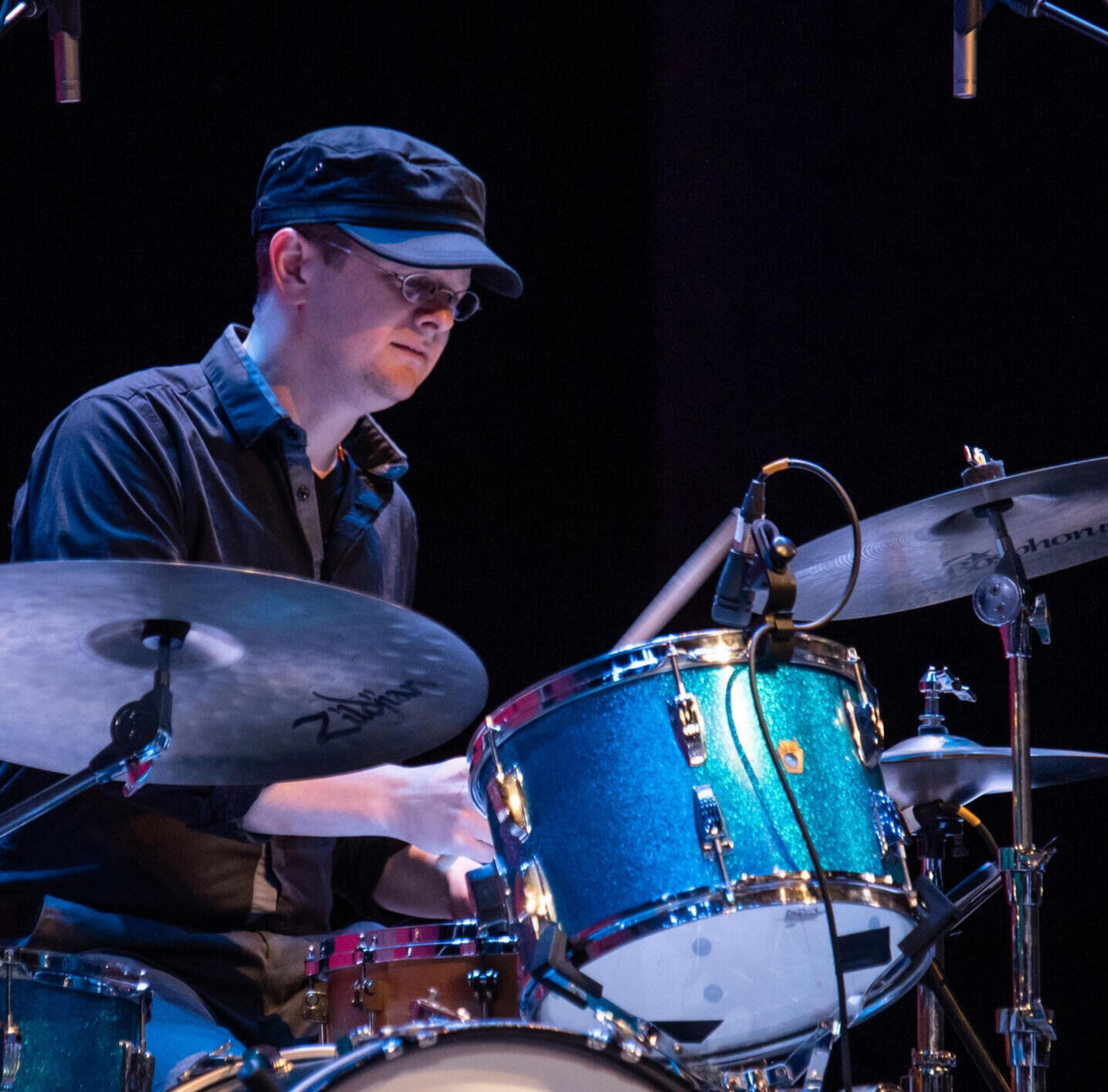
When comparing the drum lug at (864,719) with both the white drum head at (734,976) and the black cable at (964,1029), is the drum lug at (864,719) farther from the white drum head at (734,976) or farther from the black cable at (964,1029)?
the black cable at (964,1029)

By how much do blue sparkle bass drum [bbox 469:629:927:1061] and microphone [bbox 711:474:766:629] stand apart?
0.03 metres

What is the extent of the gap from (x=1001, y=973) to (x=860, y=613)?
1123 millimetres

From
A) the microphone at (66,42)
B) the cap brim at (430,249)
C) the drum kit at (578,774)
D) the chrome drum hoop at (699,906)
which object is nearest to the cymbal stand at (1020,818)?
the drum kit at (578,774)

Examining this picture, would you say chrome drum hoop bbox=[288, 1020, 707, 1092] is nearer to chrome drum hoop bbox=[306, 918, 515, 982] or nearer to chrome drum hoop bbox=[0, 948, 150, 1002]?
chrome drum hoop bbox=[0, 948, 150, 1002]

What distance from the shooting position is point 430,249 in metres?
2.35

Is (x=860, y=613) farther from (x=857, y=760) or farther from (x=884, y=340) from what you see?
(x=884, y=340)

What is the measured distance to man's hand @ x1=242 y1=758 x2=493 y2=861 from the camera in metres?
2.00

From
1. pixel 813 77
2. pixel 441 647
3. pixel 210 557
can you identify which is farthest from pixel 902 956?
pixel 813 77

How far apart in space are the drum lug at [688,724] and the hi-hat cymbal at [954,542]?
2.08ft

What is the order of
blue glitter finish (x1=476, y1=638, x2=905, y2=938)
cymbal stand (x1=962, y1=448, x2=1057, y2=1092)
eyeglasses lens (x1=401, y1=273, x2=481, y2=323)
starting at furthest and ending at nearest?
eyeglasses lens (x1=401, y1=273, x2=481, y2=323)
cymbal stand (x1=962, y1=448, x2=1057, y2=1092)
blue glitter finish (x1=476, y1=638, x2=905, y2=938)

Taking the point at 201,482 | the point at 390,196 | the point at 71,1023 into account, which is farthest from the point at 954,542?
the point at 71,1023

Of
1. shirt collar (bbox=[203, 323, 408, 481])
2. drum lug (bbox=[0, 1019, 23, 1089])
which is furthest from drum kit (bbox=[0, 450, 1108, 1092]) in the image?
shirt collar (bbox=[203, 323, 408, 481])

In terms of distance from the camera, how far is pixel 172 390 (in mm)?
2309

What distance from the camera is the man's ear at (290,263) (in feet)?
8.16
